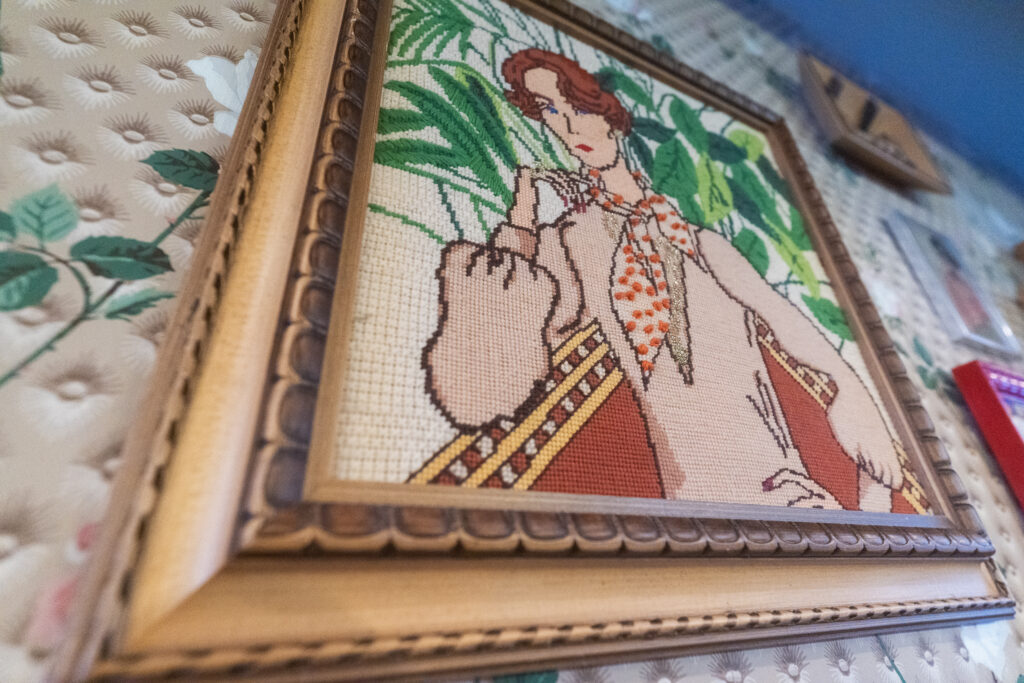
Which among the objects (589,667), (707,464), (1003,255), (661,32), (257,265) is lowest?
(589,667)

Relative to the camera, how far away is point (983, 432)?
68cm

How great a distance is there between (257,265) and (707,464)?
0.32 meters

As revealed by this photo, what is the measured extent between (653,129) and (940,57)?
1110mm

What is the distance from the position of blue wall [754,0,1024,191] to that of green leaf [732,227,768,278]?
78 cm

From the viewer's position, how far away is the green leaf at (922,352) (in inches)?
28.4

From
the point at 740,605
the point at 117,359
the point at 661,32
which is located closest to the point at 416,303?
the point at 117,359

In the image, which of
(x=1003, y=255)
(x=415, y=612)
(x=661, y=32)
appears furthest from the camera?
(x=1003, y=255)

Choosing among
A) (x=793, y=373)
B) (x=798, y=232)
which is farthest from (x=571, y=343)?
(x=798, y=232)

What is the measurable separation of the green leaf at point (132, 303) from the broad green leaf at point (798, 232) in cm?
67

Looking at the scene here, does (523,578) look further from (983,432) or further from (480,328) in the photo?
(983,432)

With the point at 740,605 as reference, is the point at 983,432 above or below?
above

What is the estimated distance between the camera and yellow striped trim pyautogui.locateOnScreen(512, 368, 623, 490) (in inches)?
11.8

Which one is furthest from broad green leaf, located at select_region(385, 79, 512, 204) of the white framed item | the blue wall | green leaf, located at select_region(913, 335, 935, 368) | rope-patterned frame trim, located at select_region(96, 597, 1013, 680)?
the blue wall

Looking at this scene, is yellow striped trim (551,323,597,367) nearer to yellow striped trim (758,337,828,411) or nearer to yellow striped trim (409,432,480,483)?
yellow striped trim (409,432,480,483)
